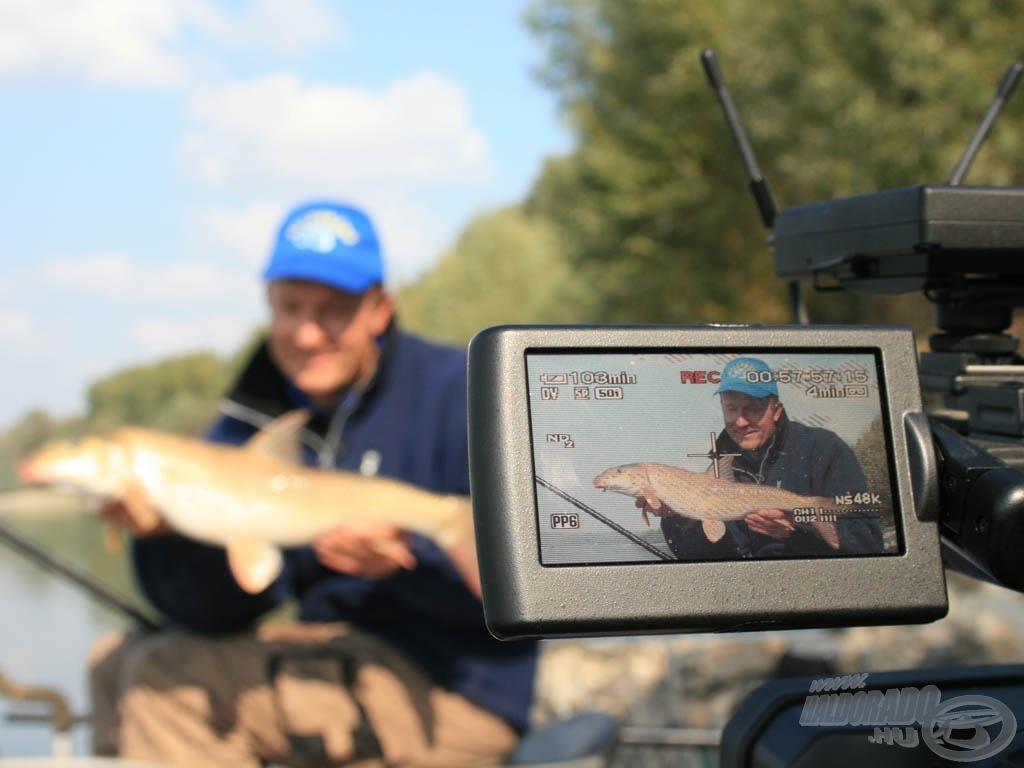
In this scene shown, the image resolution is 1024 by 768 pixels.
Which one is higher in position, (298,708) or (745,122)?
(745,122)

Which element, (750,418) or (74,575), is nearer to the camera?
(750,418)

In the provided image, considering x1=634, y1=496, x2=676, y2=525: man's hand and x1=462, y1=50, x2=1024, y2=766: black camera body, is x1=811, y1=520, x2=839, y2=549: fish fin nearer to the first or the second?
x1=462, y1=50, x2=1024, y2=766: black camera body

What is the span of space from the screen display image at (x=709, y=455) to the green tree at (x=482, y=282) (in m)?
29.6

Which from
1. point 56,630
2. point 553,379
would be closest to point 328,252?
point 56,630

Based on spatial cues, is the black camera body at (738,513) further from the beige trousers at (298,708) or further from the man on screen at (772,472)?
the beige trousers at (298,708)

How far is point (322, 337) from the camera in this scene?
10.5 feet

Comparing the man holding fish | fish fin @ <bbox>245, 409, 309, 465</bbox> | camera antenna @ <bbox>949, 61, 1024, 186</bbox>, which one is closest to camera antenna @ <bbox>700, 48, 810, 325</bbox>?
camera antenna @ <bbox>949, 61, 1024, 186</bbox>

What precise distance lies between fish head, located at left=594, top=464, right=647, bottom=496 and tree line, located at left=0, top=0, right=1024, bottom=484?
2932mm

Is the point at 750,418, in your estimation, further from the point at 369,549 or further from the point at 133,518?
the point at 133,518

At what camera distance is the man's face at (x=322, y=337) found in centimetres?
321

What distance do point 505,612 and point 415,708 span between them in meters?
1.96

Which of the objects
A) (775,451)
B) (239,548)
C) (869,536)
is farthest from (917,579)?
(239,548)

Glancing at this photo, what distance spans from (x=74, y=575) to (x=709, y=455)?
276 centimetres

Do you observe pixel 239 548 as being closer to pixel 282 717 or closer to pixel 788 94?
pixel 282 717
